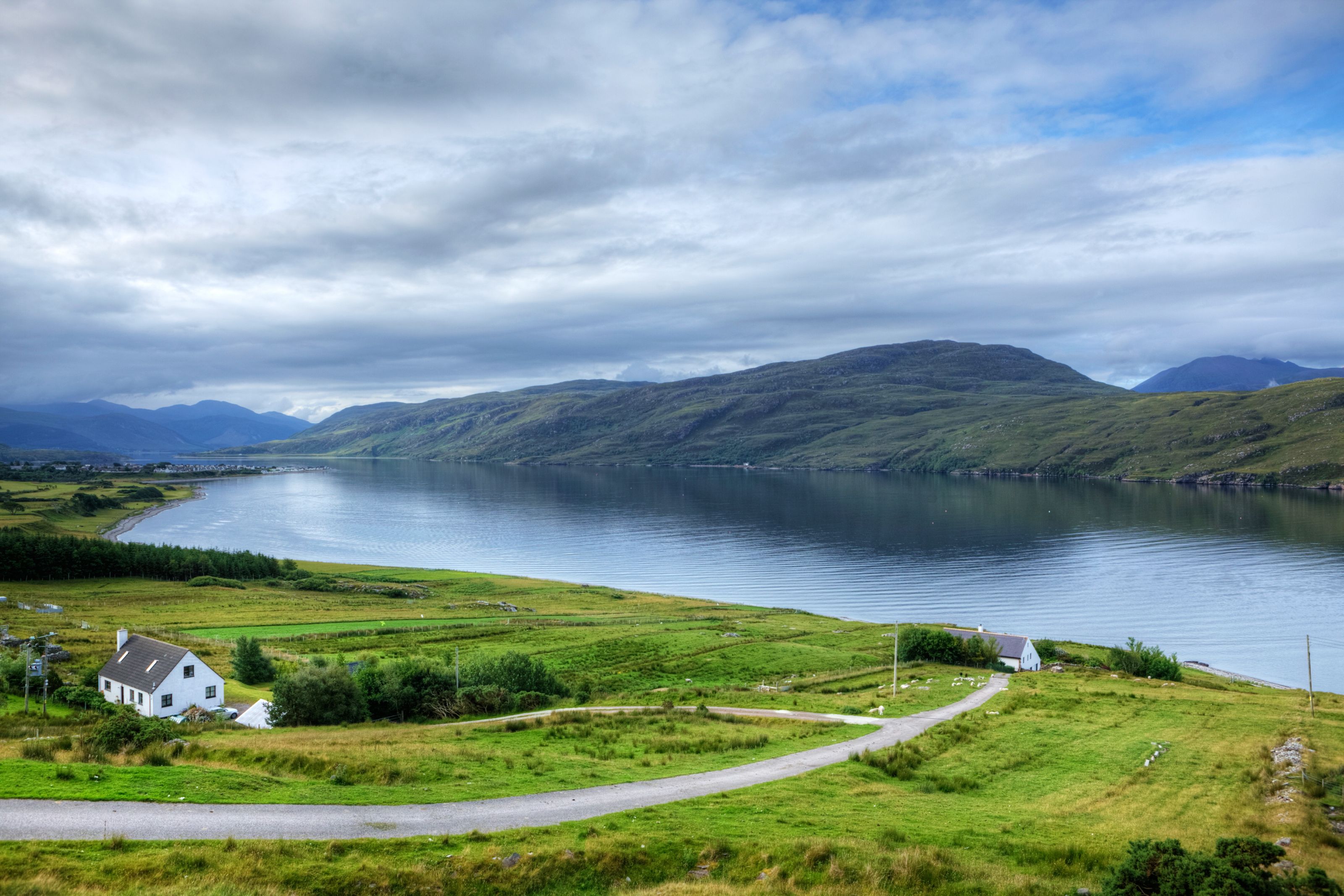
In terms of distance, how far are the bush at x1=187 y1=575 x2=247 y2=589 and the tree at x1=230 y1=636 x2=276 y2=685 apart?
202 ft

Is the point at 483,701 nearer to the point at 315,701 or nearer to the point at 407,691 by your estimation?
the point at 407,691

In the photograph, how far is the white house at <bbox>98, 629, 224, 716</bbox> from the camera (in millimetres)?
41625

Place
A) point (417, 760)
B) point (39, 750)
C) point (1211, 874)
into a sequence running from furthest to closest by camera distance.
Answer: point (417, 760), point (39, 750), point (1211, 874)

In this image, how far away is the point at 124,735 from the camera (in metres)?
23.6

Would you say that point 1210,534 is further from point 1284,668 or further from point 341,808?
point 341,808

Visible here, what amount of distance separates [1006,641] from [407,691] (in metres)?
47.0

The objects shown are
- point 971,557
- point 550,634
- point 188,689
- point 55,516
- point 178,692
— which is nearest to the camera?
point 178,692

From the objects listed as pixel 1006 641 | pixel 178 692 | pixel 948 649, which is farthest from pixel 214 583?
pixel 1006 641

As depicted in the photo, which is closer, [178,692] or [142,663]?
[178,692]

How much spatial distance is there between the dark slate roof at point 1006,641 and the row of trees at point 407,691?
35750 millimetres

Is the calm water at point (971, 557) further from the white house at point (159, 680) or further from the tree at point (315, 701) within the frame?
the white house at point (159, 680)

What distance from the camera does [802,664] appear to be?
6000 centimetres

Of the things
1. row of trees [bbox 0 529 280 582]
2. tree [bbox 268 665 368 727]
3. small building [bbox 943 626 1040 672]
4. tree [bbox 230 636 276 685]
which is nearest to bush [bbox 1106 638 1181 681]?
small building [bbox 943 626 1040 672]

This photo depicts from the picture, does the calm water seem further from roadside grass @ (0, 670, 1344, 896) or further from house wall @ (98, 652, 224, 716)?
house wall @ (98, 652, 224, 716)
